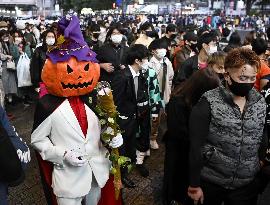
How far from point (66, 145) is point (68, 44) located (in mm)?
815

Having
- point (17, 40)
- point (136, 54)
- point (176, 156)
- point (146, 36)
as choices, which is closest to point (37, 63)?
point (17, 40)

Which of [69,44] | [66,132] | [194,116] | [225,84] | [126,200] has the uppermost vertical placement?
[69,44]

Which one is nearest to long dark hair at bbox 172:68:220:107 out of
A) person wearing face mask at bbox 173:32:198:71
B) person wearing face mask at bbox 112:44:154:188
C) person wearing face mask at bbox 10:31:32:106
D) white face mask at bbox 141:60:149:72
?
person wearing face mask at bbox 112:44:154:188

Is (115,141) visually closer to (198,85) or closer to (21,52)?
(198,85)

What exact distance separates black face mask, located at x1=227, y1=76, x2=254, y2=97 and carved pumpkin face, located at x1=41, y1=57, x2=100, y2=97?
1141 millimetres

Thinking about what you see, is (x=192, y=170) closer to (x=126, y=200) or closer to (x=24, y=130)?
(x=126, y=200)

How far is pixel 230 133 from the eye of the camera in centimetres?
274

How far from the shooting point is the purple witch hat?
2.97 m

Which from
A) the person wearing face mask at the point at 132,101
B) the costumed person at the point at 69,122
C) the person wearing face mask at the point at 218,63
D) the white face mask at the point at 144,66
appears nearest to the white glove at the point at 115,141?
the costumed person at the point at 69,122

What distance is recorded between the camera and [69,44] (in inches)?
119

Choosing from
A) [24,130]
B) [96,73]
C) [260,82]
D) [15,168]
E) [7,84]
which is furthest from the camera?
[7,84]

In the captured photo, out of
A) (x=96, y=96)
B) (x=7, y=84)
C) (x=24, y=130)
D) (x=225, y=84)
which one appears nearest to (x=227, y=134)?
(x=225, y=84)

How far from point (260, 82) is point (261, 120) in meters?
1.74

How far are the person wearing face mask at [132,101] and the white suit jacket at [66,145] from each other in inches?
50.9
